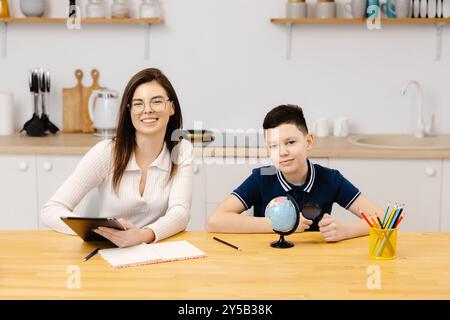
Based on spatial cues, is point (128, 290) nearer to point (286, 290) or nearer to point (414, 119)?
point (286, 290)

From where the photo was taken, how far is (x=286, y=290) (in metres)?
1.73

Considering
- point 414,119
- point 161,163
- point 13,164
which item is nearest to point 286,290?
point 161,163

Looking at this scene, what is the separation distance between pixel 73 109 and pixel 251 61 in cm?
103

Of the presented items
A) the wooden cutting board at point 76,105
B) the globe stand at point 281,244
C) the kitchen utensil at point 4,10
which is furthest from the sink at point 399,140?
the kitchen utensil at point 4,10

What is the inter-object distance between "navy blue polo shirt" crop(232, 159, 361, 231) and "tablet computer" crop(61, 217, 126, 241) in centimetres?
55

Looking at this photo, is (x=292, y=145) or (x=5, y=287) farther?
(x=292, y=145)

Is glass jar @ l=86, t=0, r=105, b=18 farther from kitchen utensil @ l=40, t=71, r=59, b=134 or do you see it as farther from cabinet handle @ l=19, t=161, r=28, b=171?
cabinet handle @ l=19, t=161, r=28, b=171

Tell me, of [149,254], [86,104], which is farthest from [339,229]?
[86,104]

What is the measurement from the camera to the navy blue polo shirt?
8.12 feet

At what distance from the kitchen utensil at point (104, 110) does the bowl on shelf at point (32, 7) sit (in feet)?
1.76

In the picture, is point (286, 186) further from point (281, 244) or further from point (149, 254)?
point (149, 254)

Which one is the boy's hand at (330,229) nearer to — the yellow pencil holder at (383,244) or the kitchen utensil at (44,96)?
the yellow pencil holder at (383,244)

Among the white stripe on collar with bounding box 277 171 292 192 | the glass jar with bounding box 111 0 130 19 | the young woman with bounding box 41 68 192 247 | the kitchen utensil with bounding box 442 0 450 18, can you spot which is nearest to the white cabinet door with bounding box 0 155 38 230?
the glass jar with bounding box 111 0 130 19
